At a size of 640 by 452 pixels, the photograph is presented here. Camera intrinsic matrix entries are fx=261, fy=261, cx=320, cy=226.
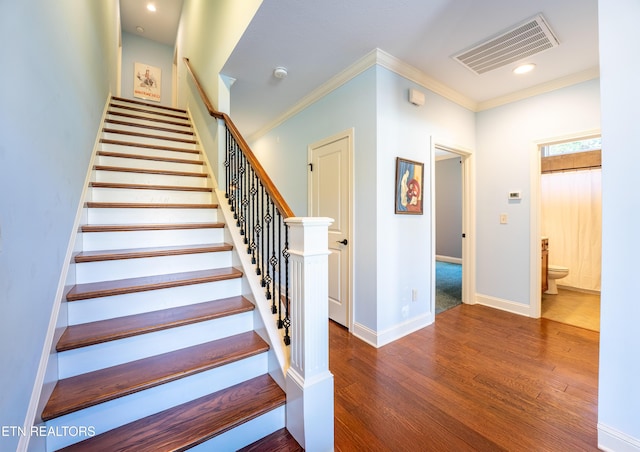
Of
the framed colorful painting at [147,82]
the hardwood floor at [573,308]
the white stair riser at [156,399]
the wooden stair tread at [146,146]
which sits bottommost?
the hardwood floor at [573,308]

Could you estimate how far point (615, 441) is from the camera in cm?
129

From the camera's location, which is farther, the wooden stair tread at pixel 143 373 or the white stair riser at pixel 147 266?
the white stair riser at pixel 147 266

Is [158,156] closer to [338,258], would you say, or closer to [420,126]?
[338,258]

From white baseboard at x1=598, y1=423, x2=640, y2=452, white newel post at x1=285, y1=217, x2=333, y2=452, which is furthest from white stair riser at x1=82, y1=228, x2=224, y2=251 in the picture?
white baseboard at x1=598, y1=423, x2=640, y2=452

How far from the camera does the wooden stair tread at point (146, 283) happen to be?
1439 mm

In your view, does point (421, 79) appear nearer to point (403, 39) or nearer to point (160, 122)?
point (403, 39)

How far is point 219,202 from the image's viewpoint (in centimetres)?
243

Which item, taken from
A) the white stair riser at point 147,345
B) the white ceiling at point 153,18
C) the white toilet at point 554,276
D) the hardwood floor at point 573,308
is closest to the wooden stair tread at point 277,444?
the white stair riser at point 147,345

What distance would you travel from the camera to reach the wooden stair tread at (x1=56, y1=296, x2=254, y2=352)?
1.25m

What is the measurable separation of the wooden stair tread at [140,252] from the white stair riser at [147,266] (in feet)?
0.10

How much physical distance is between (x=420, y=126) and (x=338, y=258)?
5.42 ft

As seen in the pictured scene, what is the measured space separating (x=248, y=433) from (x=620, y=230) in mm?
2059

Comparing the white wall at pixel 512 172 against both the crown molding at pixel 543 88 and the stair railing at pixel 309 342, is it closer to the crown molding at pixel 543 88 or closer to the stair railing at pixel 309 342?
the crown molding at pixel 543 88

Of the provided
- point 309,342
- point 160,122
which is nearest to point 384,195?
point 309,342
